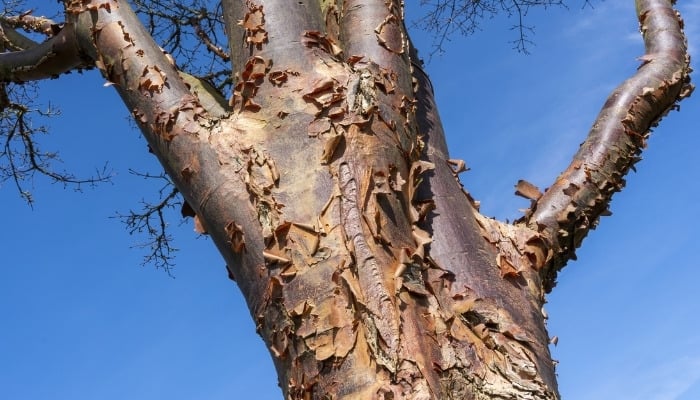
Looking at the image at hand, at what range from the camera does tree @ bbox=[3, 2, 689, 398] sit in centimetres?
165

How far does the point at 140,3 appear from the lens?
15.2ft

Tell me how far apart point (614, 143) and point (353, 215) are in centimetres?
114

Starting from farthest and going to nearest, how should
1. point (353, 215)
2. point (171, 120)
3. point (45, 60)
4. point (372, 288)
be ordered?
point (45, 60), point (171, 120), point (353, 215), point (372, 288)

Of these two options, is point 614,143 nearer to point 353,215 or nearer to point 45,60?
point 353,215

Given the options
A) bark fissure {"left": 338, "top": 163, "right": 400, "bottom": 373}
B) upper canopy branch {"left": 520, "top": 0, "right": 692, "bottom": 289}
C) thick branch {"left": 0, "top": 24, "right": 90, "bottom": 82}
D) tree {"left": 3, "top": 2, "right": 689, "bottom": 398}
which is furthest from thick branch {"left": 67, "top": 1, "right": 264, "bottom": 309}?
upper canopy branch {"left": 520, "top": 0, "right": 692, "bottom": 289}

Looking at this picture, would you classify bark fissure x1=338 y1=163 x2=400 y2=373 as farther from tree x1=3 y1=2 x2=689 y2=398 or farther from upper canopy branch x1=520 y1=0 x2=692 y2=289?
upper canopy branch x1=520 y1=0 x2=692 y2=289

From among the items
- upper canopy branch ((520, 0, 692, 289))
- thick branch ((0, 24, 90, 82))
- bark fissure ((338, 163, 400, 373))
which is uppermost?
thick branch ((0, 24, 90, 82))

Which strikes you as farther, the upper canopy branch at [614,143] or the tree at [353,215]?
the upper canopy branch at [614,143]

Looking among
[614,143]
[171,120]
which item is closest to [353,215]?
[171,120]

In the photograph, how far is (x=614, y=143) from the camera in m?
2.49

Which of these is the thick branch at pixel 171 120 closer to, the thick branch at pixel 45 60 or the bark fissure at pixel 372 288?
the thick branch at pixel 45 60

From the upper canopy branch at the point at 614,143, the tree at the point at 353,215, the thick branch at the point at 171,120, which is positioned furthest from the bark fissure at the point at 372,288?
the upper canopy branch at the point at 614,143

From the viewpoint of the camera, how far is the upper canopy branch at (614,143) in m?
2.34

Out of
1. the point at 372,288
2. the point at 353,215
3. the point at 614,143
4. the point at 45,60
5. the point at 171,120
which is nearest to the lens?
the point at 372,288
